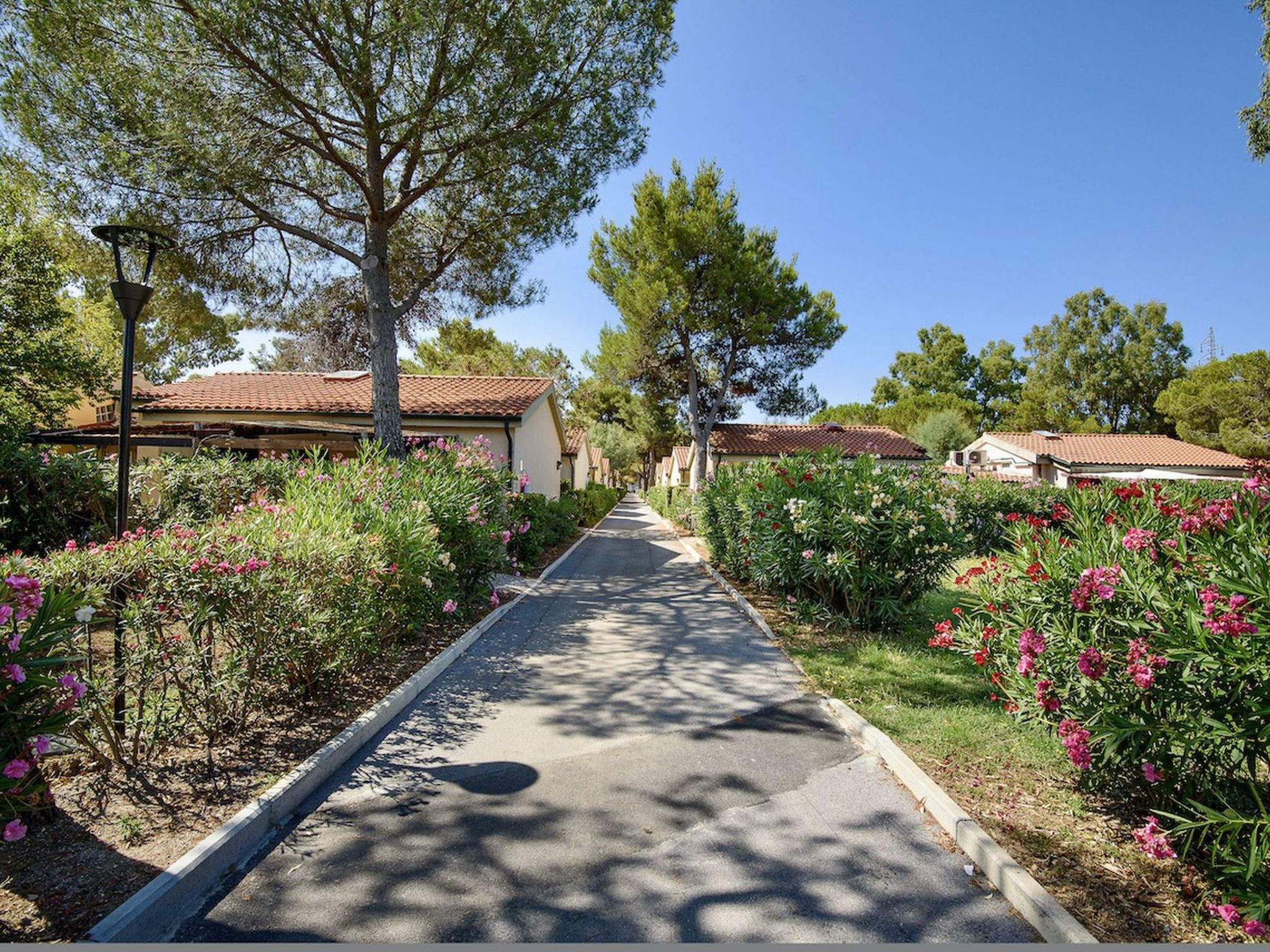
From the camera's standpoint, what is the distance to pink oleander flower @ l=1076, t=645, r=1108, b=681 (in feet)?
8.97

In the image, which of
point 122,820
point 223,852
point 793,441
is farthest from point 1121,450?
point 122,820

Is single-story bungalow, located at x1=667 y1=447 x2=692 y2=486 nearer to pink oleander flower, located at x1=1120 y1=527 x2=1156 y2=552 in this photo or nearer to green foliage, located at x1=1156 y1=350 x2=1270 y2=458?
green foliage, located at x1=1156 y1=350 x2=1270 y2=458

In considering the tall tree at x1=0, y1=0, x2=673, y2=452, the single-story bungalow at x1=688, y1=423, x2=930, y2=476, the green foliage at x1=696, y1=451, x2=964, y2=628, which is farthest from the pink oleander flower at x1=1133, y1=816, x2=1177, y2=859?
the single-story bungalow at x1=688, y1=423, x2=930, y2=476

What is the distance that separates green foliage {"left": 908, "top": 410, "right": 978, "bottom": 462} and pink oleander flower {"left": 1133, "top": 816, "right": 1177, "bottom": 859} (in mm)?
40863

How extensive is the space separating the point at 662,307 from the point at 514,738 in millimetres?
20724

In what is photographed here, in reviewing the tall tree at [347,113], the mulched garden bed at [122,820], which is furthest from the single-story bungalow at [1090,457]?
the mulched garden bed at [122,820]

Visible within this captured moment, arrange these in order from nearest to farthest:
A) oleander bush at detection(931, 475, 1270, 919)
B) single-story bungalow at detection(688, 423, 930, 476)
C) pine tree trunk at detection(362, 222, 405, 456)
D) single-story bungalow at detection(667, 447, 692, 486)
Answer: oleander bush at detection(931, 475, 1270, 919) → pine tree trunk at detection(362, 222, 405, 456) → single-story bungalow at detection(688, 423, 930, 476) → single-story bungalow at detection(667, 447, 692, 486)

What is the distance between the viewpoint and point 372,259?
10609mm

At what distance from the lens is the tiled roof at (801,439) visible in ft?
104

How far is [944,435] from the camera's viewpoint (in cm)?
4041

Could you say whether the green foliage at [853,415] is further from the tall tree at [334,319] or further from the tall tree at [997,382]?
the tall tree at [334,319]

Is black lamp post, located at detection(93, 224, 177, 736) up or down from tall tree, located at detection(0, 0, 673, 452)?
down

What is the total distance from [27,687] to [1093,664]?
455 cm

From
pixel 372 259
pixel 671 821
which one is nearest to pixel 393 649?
pixel 671 821
